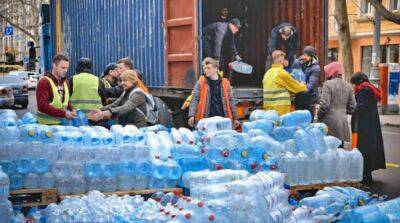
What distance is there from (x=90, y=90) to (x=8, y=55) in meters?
39.4

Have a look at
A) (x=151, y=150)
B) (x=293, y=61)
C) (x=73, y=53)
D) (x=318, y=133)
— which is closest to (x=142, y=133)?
(x=151, y=150)

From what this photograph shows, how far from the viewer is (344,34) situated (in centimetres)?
2320

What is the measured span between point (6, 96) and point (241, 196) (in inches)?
748

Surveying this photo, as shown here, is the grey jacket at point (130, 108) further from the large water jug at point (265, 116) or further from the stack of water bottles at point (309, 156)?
the stack of water bottles at point (309, 156)

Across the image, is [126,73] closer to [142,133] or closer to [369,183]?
[142,133]

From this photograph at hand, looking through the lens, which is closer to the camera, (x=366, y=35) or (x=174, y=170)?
(x=174, y=170)

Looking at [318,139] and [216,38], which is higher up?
[216,38]

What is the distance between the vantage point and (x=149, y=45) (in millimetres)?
11844

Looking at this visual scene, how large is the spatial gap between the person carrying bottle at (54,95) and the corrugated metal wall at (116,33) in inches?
147

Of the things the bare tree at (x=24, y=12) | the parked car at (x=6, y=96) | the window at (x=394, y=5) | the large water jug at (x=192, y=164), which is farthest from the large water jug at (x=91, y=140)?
the bare tree at (x=24, y=12)

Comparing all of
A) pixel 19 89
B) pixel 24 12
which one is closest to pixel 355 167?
pixel 19 89

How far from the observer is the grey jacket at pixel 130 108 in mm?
8055

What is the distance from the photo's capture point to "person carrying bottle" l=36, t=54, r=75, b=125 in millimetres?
7648

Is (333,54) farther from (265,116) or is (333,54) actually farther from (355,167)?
(355,167)
